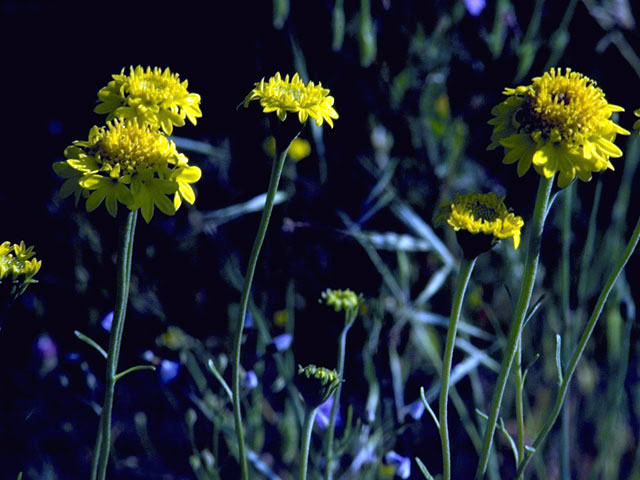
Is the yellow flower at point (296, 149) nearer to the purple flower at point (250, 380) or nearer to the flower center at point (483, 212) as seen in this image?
the purple flower at point (250, 380)

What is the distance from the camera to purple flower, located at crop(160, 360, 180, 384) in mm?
893

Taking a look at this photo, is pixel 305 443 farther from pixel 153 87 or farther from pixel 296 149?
pixel 296 149

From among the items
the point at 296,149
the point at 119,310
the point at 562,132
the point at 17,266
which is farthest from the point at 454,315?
the point at 296,149

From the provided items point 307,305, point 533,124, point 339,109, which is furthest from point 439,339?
point 533,124

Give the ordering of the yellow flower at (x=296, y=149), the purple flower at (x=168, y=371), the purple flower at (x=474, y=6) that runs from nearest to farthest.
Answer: the purple flower at (x=168, y=371) → the purple flower at (x=474, y=6) → the yellow flower at (x=296, y=149)

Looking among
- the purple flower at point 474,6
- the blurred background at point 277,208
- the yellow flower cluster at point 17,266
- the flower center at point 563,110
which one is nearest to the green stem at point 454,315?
the flower center at point 563,110

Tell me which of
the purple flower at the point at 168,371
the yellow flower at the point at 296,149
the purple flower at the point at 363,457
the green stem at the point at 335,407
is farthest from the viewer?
the yellow flower at the point at 296,149

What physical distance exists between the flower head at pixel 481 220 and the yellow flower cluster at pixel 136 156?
22 cm

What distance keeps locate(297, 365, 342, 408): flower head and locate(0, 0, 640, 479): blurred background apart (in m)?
0.40

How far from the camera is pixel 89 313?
1.25 m

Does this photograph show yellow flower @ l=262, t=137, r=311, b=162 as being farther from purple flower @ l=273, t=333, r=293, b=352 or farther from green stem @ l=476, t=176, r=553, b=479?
green stem @ l=476, t=176, r=553, b=479

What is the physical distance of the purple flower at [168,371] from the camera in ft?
2.93

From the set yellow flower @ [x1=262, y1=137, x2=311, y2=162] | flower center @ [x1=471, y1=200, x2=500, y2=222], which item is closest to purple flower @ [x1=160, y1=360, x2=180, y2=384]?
flower center @ [x1=471, y1=200, x2=500, y2=222]

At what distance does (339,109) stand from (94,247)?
18.5 inches
